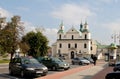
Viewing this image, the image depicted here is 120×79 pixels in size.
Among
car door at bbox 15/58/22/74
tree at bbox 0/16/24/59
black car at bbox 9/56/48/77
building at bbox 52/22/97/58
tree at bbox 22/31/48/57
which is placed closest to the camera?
black car at bbox 9/56/48/77

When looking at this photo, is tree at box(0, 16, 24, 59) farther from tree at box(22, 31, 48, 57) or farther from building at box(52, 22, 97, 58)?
building at box(52, 22, 97, 58)

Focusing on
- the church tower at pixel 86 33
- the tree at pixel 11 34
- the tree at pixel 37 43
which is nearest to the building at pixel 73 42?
the church tower at pixel 86 33

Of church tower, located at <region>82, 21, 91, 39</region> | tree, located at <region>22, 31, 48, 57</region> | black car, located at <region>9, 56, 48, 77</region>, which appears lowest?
black car, located at <region>9, 56, 48, 77</region>

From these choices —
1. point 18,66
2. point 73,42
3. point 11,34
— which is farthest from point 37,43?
point 73,42

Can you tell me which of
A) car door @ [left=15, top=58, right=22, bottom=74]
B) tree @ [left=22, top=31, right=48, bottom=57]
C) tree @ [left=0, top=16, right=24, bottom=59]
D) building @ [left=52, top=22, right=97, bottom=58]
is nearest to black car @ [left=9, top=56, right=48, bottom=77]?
car door @ [left=15, top=58, right=22, bottom=74]

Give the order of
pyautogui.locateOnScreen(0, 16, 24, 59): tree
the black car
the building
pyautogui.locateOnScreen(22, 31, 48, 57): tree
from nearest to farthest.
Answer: the black car, pyautogui.locateOnScreen(0, 16, 24, 59): tree, pyautogui.locateOnScreen(22, 31, 48, 57): tree, the building

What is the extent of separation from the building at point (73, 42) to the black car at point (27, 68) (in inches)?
4764

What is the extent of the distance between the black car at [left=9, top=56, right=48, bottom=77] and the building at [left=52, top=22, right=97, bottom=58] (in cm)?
12101

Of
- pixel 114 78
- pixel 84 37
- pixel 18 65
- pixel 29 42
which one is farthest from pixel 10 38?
pixel 84 37

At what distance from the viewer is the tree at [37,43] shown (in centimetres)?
8262

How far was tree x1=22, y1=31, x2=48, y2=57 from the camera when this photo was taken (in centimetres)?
8262

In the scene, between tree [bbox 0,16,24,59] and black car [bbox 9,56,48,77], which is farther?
tree [bbox 0,16,24,59]

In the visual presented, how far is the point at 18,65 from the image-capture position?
24703mm

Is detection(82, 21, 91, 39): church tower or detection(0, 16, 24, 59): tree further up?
detection(82, 21, 91, 39): church tower
